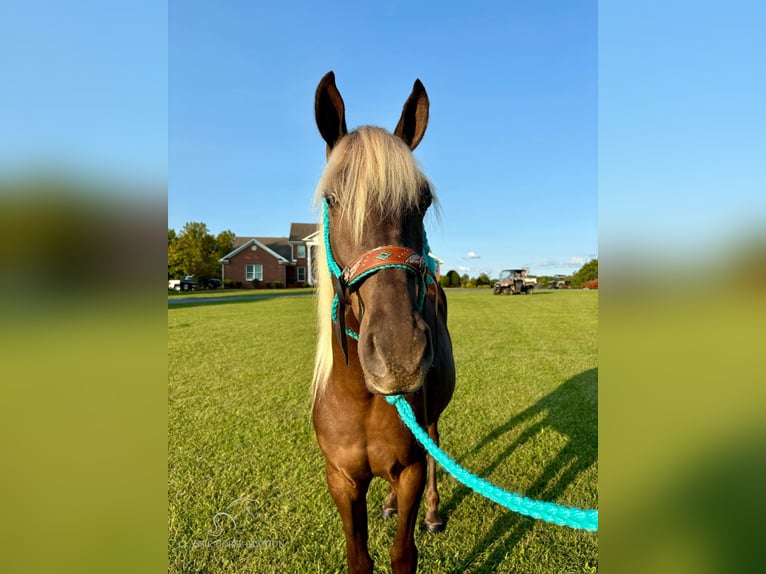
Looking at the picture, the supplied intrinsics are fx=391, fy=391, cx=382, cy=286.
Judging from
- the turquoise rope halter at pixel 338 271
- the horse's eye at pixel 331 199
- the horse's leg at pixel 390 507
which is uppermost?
the horse's eye at pixel 331 199

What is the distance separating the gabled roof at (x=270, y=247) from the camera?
139 ft

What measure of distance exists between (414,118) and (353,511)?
228cm

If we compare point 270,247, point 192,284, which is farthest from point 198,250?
point 270,247

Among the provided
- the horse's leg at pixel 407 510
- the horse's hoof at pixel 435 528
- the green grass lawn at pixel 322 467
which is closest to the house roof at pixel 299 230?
the green grass lawn at pixel 322 467

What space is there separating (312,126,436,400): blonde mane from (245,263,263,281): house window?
4299cm

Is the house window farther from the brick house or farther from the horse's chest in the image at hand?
the horse's chest

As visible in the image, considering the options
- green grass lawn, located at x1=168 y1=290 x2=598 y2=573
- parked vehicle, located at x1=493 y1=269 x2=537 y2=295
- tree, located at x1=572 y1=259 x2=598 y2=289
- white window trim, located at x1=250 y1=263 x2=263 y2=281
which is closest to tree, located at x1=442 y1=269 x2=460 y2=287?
parked vehicle, located at x1=493 y1=269 x2=537 y2=295

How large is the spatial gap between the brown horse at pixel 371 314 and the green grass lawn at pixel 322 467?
129 centimetres

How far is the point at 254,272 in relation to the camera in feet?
140

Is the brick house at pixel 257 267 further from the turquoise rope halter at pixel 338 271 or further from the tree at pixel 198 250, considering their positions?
the turquoise rope halter at pixel 338 271

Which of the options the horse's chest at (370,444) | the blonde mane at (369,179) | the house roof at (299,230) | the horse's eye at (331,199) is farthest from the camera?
the house roof at (299,230)
